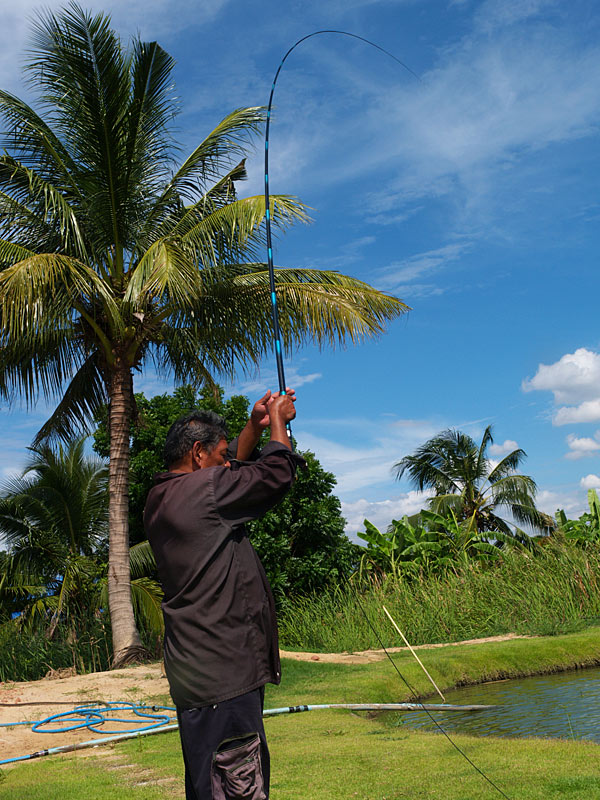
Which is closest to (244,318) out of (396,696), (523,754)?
(396,696)

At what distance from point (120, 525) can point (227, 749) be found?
389 inches

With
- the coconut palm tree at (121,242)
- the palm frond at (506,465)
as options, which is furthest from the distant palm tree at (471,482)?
the coconut palm tree at (121,242)

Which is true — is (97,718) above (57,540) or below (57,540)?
below

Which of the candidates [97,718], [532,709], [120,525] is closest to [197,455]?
[532,709]

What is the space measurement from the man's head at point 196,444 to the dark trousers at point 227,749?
0.83 metres

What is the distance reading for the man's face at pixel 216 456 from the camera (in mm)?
2900

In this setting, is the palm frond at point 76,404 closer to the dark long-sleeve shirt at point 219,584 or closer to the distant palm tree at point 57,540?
the distant palm tree at point 57,540

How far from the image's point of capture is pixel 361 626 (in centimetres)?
1370

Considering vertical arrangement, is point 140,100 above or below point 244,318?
above

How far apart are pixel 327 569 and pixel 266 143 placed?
1279 centimetres

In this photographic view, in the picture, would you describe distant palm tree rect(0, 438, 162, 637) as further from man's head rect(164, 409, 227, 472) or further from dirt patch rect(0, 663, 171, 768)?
man's head rect(164, 409, 227, 472)

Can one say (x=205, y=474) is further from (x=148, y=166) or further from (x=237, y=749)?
(x=148, y=166)

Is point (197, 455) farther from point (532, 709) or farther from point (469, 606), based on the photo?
point (469, 606)

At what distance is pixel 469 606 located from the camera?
14.0 m
